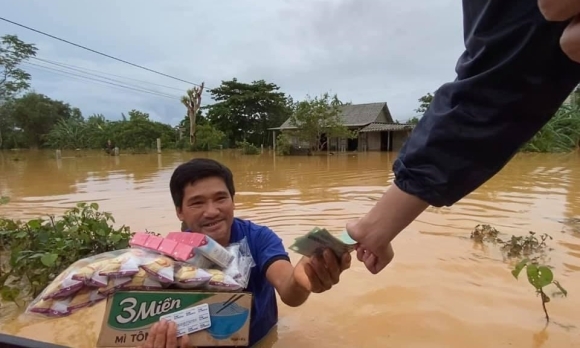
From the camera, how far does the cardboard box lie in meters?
1.31

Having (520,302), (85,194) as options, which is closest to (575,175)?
(520,302)

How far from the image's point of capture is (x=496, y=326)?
8.14 feet

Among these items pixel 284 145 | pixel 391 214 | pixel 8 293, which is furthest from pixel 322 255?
pixel 284 145

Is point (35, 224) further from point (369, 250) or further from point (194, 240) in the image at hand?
point (369, 250)

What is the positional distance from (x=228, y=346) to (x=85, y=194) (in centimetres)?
816

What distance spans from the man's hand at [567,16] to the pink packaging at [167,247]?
3.89ft

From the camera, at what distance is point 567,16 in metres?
0.59

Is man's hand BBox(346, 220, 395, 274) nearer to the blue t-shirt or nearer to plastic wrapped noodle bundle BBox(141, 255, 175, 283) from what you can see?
plastic wrapped noodle bundle BBox(141, 255, 175, 283)

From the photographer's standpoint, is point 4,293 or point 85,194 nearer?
point 4,293

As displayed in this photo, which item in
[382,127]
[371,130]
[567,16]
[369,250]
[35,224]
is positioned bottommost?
[35,224]

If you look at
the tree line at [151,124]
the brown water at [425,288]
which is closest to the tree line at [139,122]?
the tree line at [151,124]

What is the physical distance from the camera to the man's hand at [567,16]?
1.89 feet

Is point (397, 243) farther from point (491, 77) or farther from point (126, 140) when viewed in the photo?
point (126, 140)

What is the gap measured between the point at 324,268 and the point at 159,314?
20.7 inches
